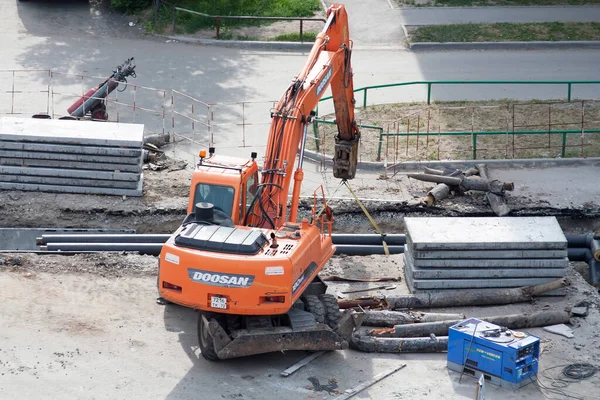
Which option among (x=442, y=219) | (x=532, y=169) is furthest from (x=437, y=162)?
(x=442, y=219)


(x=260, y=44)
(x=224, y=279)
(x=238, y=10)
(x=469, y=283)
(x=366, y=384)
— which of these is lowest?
(x=366, y=384)

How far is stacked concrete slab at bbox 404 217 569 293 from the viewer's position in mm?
19609

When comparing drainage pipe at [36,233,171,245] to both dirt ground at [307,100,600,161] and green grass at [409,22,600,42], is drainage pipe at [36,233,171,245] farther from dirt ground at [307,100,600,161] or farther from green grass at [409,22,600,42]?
green grass at [409,22,600,42]

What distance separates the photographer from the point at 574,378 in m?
17.1

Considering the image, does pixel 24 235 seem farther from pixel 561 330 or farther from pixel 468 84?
pixel 468 84

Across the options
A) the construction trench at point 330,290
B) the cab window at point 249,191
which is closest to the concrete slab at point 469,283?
the construction trench at point 330,290

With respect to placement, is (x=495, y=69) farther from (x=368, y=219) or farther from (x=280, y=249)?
(x=280, y=249)

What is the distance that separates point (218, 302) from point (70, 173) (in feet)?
27.3

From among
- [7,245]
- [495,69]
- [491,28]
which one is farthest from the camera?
[491,28]

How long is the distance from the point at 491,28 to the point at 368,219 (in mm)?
13518

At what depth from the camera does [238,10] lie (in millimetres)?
34938

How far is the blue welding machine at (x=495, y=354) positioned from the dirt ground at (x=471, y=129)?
904 cm

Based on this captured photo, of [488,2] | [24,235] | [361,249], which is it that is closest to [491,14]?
[488,2]

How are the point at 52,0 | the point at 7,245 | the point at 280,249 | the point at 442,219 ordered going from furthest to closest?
the point at 52,0, the point at 7,245, the point at 442,219, the point at 280,249
